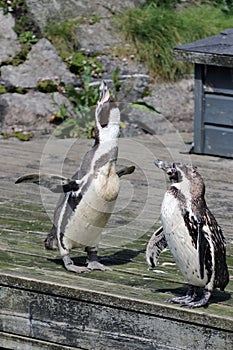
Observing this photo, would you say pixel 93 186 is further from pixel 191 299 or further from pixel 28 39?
pixel 28 39

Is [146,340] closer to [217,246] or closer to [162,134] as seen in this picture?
[217,246]

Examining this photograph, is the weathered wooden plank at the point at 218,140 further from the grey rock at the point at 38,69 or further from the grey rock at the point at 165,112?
the grey rock at the point at 38,69

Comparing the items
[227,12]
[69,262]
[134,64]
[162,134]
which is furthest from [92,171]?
[227,12]

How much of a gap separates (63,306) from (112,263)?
49cm

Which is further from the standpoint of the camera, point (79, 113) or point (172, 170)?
point (79, 113)

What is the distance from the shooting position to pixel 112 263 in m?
4.74

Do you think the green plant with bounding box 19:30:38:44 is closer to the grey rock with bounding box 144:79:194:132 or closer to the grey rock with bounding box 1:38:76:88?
the grey rock with bounding box 1:38:76:88

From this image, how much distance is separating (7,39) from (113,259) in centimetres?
489

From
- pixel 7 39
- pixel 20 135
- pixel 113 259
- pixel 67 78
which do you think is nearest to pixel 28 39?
pixel 7 39

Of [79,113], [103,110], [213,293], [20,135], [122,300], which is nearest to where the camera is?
[122,300]

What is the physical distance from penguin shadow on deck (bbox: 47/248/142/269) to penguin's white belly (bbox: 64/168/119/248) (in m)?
0.30

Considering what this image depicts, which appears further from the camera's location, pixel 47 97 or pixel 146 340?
pixel 47 97

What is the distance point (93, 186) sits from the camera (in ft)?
14.0

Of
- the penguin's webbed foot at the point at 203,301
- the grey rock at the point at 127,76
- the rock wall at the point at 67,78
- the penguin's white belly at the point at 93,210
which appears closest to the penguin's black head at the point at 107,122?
the penguin's white belly at the point at 93,210
